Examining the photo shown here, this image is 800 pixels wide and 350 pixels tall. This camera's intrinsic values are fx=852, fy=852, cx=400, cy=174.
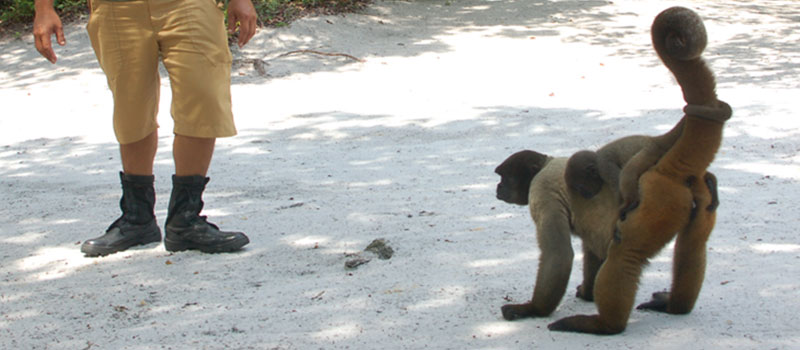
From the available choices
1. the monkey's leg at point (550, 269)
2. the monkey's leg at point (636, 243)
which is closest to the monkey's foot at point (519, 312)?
the monkey's leg at point (550, 269)

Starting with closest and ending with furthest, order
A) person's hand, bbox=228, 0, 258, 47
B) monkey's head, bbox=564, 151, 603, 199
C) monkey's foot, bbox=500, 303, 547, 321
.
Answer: monkey's head, bbox=564, 151, 603, 199 → monkey's foot, bbox=500, 303, 547, 321 → person's hand, bbox=228, 0, 258, 47

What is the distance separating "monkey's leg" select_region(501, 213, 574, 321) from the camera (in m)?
3.60

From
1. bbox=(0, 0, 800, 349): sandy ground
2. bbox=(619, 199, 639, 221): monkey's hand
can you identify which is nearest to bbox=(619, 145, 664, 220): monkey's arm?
bbox=(619, 199, 639, 221): monkey's hand

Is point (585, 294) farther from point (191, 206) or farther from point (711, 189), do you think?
point (191, 206)

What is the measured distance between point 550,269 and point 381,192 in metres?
2.63

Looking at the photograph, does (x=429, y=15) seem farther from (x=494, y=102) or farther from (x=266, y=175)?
(x=266, y=175)

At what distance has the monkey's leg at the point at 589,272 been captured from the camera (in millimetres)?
3900

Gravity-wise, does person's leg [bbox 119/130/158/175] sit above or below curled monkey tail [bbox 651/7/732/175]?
below

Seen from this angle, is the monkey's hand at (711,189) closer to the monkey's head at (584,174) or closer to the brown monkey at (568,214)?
the brown monkey at (568,214)

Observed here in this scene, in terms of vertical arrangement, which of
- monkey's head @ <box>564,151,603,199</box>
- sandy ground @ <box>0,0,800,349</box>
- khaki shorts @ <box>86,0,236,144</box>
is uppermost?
khaki shorts @ <box>86,0,236,144</box>

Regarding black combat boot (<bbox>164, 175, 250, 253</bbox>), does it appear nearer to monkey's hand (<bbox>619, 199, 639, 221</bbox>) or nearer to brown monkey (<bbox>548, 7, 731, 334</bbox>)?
brown monkey (<bbox>548, 7, 731, 334</bbox>)

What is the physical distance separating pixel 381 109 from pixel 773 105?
12.7 feet

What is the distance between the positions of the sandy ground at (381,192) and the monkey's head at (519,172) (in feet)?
1.56

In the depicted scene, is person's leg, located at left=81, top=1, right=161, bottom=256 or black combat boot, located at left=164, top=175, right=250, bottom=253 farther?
black combat boot, located at left=164, top=175, right=250, bottom=253
